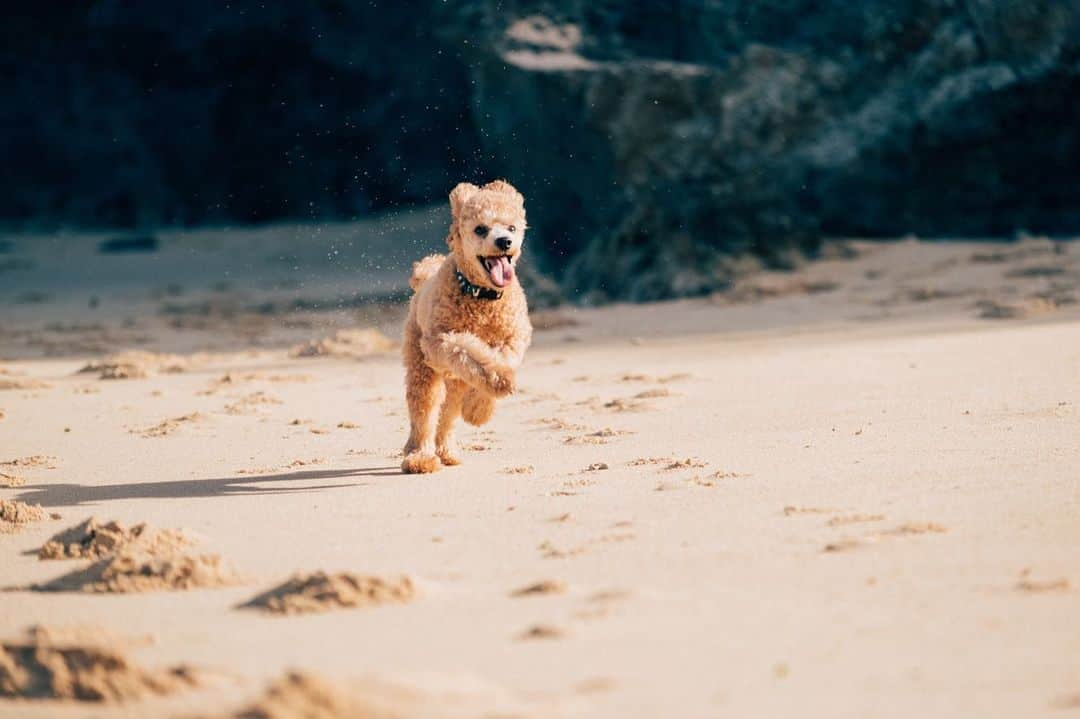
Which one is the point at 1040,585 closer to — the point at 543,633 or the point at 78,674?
the point at 543,633

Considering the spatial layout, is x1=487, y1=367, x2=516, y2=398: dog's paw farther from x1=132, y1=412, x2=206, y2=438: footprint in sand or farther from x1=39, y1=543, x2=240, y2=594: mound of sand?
x1=132, y1=412, x2=206, y2=438: footprint in sand

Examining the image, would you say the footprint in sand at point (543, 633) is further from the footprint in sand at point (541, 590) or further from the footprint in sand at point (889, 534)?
the footprint in sand at point (889, 534)

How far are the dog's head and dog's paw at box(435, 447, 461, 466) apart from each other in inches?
29.4

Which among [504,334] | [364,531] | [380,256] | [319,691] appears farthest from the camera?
[380,256]

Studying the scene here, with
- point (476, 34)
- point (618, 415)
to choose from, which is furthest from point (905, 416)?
point (476, 34)

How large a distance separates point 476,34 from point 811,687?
12.5m

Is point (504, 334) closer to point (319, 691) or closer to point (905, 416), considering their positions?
point (905, 416)

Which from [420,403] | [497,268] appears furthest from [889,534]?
[420,403]

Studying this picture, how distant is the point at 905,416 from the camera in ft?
21.2

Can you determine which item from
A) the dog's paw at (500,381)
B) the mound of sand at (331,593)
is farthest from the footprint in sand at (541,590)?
the dog's paw at (500,381)

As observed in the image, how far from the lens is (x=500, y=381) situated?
579cm

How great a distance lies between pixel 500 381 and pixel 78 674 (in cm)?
281

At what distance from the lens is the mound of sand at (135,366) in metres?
9.76

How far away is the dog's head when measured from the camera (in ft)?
19.3
